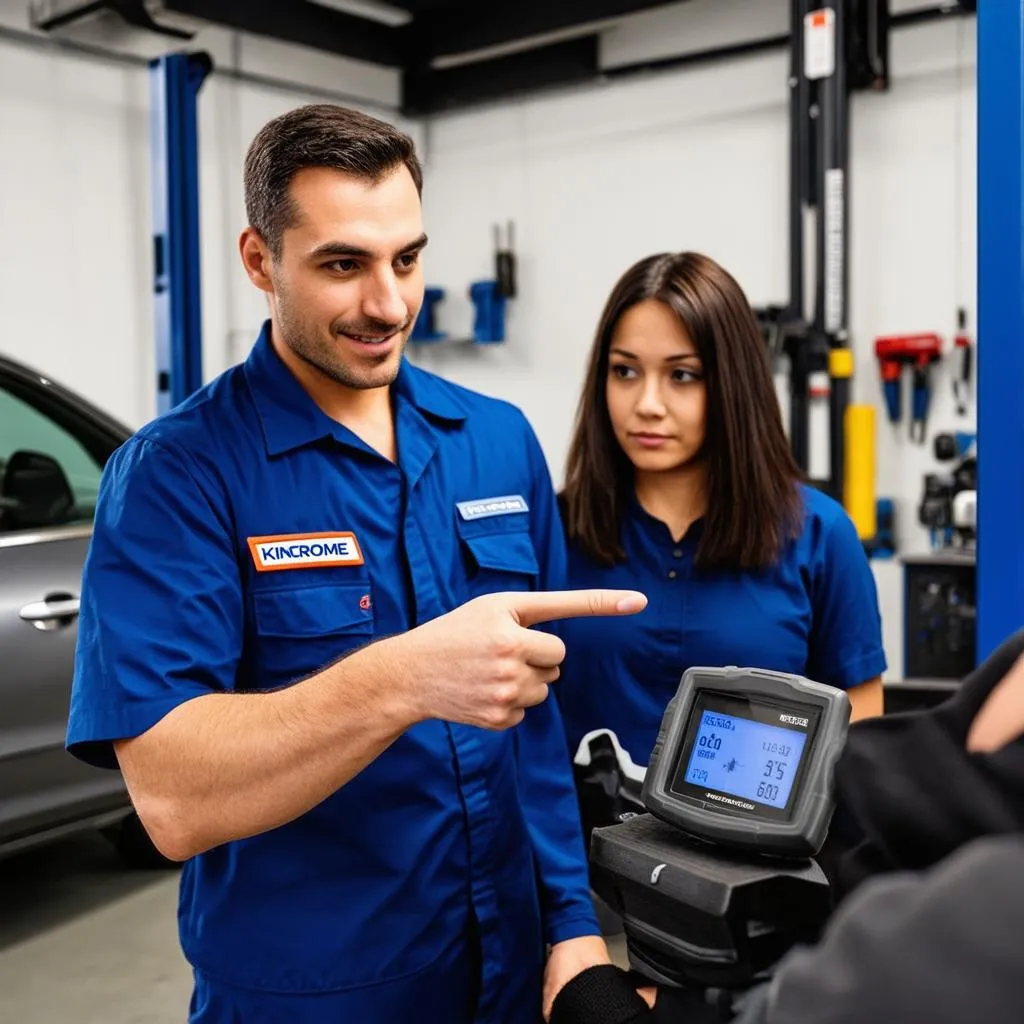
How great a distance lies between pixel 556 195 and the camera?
592 centimetres

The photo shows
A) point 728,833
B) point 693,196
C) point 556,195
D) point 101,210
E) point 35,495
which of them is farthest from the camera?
point 556,195

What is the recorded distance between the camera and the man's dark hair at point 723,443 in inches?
66.3

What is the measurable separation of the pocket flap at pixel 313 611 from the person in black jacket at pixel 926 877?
0.56 m

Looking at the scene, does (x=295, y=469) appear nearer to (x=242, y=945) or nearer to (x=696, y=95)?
(x=242, y=945)

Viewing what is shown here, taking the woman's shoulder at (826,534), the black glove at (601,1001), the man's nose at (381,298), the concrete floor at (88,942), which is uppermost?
the man's nose at (381,298)

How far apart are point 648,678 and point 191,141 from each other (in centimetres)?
337

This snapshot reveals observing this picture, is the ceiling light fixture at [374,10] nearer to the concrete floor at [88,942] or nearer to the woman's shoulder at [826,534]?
the concrete floor at [88,942]

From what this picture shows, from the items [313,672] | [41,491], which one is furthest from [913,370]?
[313,672]

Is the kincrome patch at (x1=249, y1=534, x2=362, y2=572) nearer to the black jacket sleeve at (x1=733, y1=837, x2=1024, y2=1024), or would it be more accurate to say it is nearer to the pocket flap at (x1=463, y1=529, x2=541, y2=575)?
the pocket flap at (x1=463, y1=529, x2=541, y2=575)

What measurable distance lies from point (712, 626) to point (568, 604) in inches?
28.6

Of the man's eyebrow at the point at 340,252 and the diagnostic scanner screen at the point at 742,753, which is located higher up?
the man's eyebrow at the point at 340,252

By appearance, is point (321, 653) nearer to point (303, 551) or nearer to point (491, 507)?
point (303, 551)

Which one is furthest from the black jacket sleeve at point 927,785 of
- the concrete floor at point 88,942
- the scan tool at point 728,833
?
the concrete floor at point 88,942

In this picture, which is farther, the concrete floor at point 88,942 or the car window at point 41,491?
the car window at point 41,491
